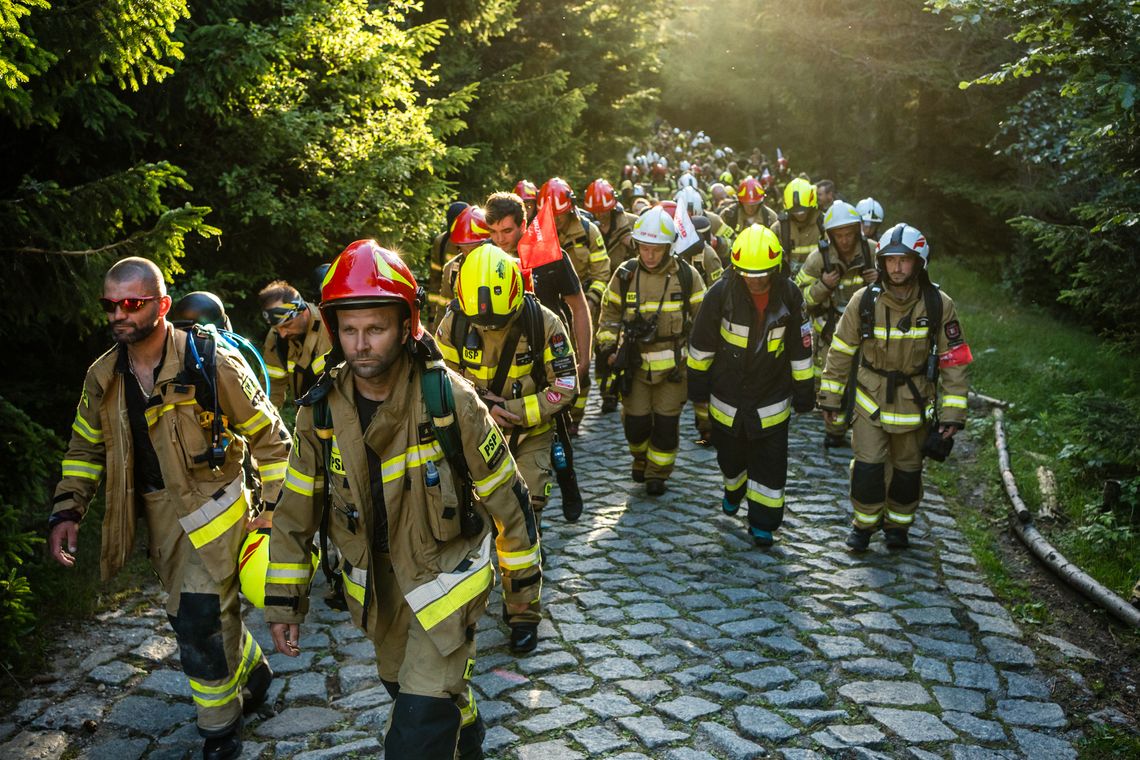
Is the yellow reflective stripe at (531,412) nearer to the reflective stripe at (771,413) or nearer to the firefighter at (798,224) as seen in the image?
the reflective stripe at (771,413)

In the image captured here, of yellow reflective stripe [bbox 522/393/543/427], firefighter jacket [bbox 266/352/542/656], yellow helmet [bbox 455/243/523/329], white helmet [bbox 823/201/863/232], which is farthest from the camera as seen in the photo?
white helmet [bbox 823/201/863/232]

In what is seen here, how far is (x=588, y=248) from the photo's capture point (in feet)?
36.8

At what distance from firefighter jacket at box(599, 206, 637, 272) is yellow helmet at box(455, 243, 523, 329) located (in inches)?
267

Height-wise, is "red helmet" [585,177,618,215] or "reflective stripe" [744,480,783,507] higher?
"red helmet" [585,177,618,215]

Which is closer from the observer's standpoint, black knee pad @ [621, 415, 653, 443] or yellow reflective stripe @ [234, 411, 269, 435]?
yellow reflective stripe @ [234, 411, 269, 435]

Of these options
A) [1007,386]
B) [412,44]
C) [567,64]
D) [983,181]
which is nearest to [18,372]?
[412,44]

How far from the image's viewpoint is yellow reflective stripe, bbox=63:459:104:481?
488cm

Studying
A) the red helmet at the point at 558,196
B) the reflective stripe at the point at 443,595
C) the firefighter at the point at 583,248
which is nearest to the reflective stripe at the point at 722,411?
the firefighter at the point at 583,248

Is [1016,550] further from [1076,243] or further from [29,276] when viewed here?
[29,276]

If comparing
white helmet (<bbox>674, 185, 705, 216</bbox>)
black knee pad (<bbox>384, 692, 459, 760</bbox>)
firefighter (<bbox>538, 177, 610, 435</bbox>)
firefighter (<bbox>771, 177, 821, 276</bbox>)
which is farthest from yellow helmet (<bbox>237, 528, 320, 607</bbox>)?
white helmet (<bbox>674, 185, 705, 216</bbox>)

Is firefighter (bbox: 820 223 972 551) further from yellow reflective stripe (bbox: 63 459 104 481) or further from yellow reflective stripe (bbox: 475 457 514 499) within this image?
yellow reflective stripe (bbox: 63 459 104 481)

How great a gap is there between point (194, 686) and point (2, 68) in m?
3.02

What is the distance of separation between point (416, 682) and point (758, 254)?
4.70 m

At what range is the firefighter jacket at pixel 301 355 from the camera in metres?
7.02
